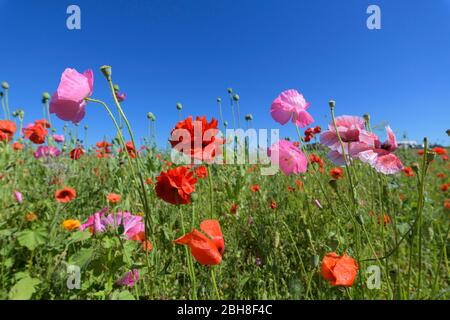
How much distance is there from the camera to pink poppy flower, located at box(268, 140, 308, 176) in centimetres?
87

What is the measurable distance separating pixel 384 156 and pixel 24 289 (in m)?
1.03

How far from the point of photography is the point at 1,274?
0.98 m

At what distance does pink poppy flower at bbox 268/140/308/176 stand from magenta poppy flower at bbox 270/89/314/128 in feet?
0.37

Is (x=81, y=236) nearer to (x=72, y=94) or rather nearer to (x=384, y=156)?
(x=72, y=94)

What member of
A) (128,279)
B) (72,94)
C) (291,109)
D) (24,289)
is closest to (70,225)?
(24,289)

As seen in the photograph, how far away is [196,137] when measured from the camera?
645 millimetres

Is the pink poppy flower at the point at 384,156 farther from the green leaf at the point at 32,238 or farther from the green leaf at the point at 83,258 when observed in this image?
the green leaf at the point at 32,238

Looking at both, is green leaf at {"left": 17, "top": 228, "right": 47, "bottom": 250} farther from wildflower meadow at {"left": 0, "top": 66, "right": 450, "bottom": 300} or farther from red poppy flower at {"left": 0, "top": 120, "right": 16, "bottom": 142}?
red poppy flower at {"left": 0, "top": 120, "right": 16, "bottom": 142}

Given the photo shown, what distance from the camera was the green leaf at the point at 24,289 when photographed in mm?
830

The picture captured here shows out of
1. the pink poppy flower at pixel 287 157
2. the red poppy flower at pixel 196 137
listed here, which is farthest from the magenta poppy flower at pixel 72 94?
the pink poppy flower at pixel 287 157
